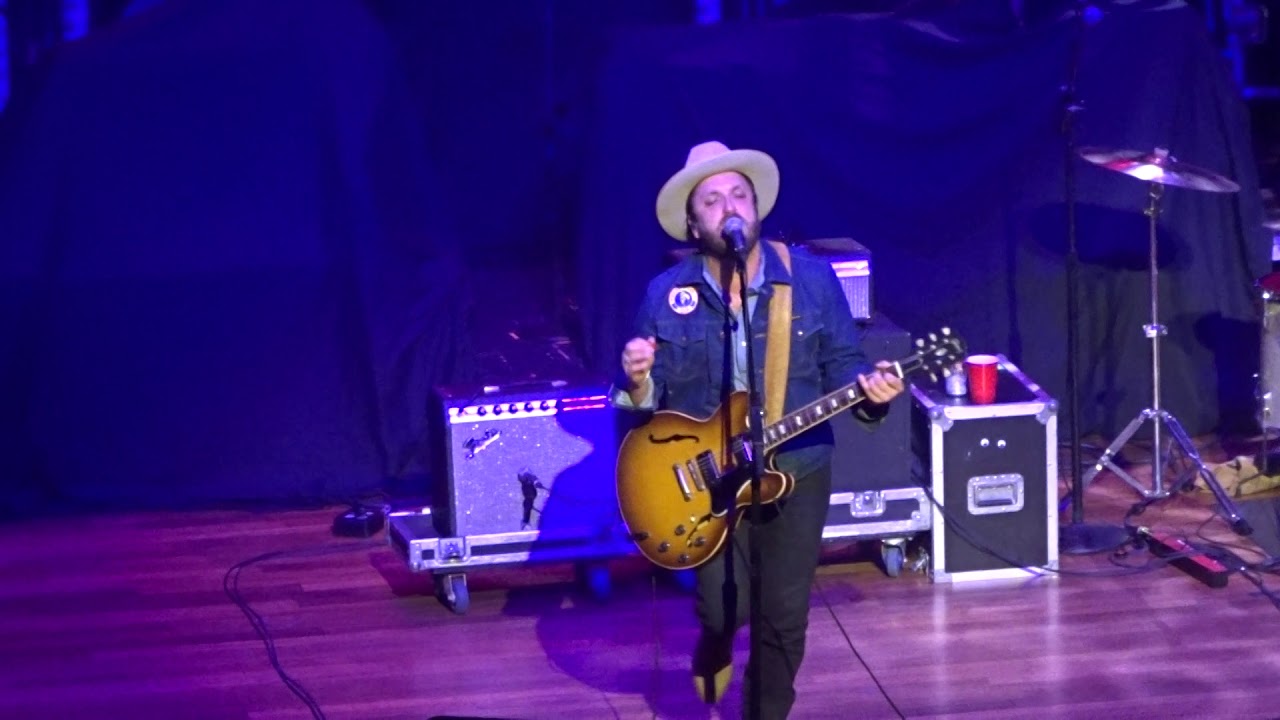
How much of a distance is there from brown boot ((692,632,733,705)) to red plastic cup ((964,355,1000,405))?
2087 millimetres

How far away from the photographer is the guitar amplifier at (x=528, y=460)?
267 inches

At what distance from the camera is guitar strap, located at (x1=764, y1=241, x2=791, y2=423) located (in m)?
4.96

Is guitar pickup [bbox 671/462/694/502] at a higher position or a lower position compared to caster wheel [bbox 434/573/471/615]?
higher

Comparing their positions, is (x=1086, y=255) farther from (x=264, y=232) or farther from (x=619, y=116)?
(x=264, y=232)

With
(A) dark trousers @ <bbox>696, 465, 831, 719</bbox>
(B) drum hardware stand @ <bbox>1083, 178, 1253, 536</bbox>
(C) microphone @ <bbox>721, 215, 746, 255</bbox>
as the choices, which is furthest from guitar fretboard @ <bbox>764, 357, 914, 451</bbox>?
(B) drum hardware stand @ <bbox>1083, 178, 1253, 536</bbox>

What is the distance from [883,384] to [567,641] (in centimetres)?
219

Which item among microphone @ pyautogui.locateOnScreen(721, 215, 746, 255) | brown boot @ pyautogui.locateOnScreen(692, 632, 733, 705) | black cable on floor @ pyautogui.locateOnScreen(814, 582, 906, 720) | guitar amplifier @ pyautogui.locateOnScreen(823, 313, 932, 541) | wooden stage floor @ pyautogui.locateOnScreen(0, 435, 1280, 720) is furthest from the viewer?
guitar amplifier @ pyautogui.locateOnScreen(823, 313, 932, 541)

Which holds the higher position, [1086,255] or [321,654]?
[1086,255]

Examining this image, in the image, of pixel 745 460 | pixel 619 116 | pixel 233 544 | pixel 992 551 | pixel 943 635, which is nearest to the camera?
pixel 745 460

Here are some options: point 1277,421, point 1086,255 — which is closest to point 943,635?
point 1277,421

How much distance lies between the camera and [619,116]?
846cm

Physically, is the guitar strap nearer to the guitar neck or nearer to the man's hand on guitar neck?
the guitar neck

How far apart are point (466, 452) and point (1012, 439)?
84.2 inches

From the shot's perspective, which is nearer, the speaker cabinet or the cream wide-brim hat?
the cream wide-brim hat
